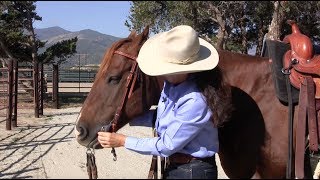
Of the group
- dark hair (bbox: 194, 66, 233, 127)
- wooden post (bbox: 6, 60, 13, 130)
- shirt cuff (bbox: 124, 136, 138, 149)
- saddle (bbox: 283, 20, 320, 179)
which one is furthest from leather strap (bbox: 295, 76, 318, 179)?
wooden post (bbox: 6, 60, 13, 130)

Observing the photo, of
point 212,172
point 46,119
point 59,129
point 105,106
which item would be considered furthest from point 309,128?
point 46,119

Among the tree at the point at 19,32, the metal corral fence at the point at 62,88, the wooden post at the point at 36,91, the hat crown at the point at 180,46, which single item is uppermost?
the hat crown at the point at 180,46

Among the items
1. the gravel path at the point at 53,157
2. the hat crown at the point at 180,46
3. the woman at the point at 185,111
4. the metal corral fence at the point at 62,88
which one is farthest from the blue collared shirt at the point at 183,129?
the metal corral fence at the point at 62,88

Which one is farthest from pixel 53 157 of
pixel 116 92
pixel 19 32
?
pixel 19 32

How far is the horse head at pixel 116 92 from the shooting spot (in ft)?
7.31

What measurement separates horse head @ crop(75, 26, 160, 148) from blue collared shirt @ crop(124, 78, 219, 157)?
1.19ft

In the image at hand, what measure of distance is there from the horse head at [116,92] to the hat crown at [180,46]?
0.41 metres

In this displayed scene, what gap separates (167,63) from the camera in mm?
1874

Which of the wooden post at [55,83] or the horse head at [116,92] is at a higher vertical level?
the horse head at [116,92]

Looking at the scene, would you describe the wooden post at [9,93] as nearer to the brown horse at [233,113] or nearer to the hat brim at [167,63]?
the brown horse at [233,113]

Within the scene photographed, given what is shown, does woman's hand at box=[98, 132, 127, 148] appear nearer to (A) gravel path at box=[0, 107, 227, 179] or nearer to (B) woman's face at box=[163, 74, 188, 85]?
(B) woman's face at box=[163, 74, 188, 85]

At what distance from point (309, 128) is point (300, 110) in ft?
0.36

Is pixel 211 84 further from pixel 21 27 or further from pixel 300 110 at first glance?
pixel 21 27

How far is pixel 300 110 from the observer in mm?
2273
